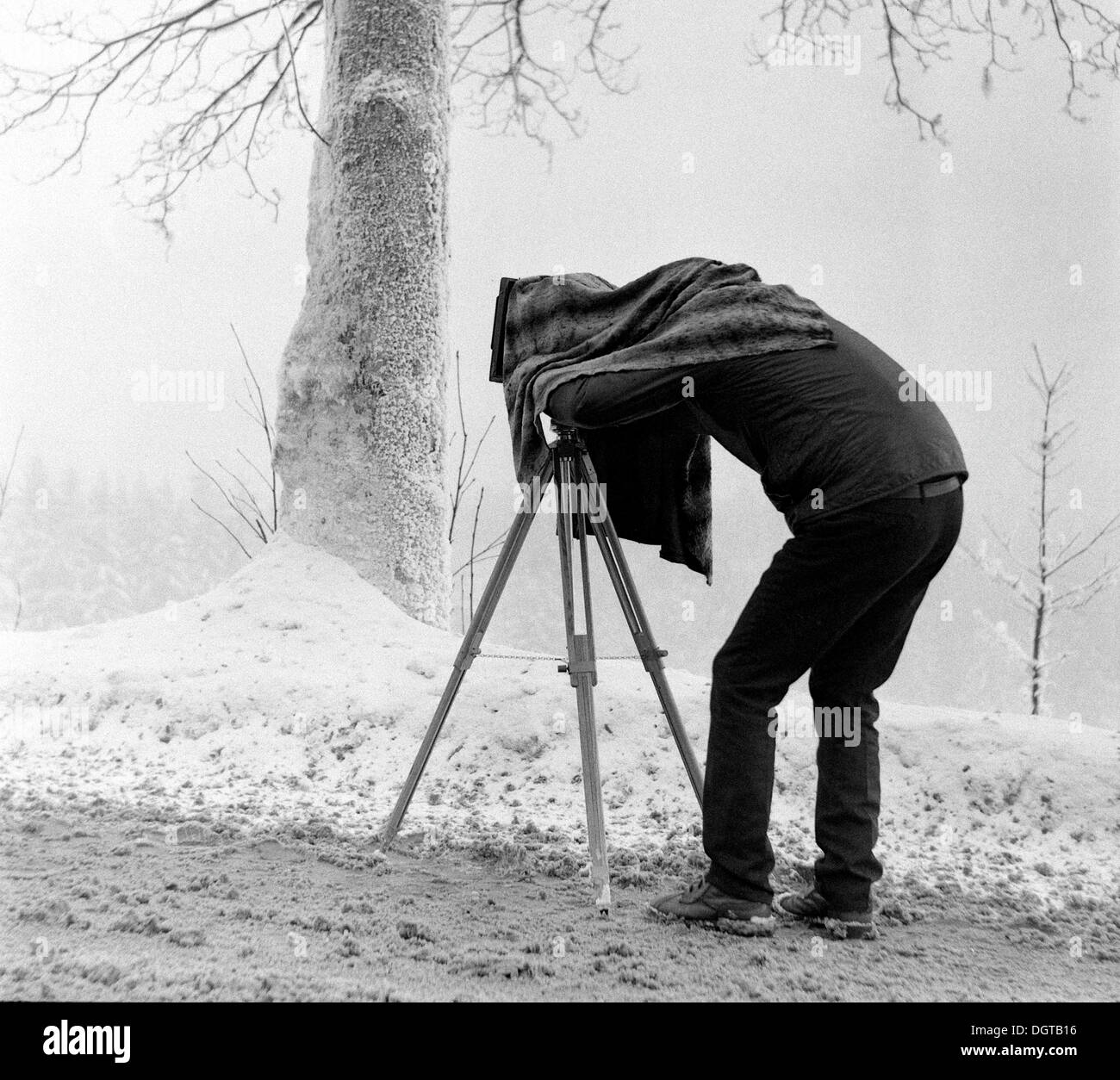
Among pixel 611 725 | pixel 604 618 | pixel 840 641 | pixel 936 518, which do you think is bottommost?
pixel 604 618

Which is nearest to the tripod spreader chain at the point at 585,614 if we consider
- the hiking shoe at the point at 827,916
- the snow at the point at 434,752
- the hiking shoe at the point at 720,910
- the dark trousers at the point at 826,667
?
the hiking shoe at the point at 720,910

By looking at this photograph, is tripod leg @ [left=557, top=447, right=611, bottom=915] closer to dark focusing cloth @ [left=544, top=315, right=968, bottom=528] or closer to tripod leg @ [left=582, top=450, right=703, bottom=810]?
tripod leg @ [left=582, top=450, right=703, bottom=810]

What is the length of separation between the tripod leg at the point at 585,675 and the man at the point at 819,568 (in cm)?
16

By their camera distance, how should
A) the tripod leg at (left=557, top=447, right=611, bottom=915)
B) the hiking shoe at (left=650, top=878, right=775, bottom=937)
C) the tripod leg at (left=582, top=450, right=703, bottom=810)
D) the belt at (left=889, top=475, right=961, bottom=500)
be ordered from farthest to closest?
the tripod leg at (left=582, top=450, right=703, bottom=810), the tripod leg at (left=557, top=447, right=611, bottom=915), the hiking shoe at (left=650, top=878, right=775, bottom=937), the belt at (left=889, top=475, right=961, bottom=500)

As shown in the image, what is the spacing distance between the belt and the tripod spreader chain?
73cm

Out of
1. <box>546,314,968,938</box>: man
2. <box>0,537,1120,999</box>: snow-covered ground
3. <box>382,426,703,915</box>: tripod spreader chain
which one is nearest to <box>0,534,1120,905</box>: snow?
<box>0,537,1120,999</box>: snow-covered ground

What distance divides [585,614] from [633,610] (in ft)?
0.44

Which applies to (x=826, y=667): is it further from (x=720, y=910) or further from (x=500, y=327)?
(x=500, y=327)

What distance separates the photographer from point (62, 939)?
2244 mm

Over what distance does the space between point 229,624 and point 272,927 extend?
2412 millimetres

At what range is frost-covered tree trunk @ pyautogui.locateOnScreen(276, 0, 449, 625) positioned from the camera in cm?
496

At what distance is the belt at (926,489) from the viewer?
2188 mm

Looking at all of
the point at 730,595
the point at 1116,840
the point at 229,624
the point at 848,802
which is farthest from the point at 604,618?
the point at 848,802

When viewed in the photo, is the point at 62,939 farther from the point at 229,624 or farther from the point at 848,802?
the point at 229,624
